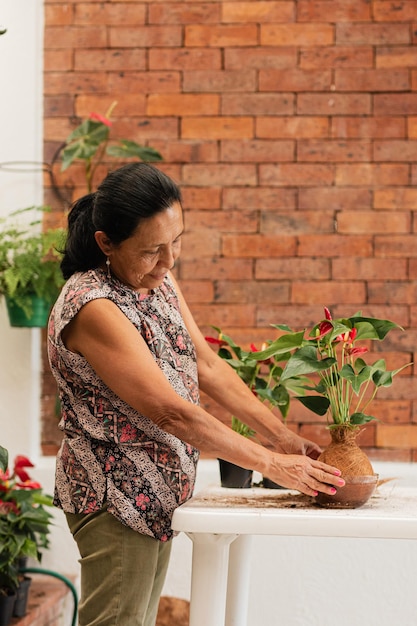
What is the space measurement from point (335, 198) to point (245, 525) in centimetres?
201

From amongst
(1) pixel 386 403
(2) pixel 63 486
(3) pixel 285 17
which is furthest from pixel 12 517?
(3) pixel 285 17

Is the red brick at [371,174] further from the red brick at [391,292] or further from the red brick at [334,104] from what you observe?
the red brick at [391,292]

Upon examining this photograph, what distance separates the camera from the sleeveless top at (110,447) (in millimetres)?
1739

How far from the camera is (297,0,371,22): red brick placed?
3.34 meters

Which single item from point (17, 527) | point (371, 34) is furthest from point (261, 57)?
point (17, 527)

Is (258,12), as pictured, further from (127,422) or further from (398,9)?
(127,422)

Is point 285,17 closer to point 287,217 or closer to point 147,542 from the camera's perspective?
point 287,217

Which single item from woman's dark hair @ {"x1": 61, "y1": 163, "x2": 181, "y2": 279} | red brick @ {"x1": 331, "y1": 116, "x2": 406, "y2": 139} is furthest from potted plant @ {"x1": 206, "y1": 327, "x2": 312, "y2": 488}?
red brick @ {"x1": 331, "y1": 116, "x2": 406, "y2": 139}

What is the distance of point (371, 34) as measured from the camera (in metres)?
3.34

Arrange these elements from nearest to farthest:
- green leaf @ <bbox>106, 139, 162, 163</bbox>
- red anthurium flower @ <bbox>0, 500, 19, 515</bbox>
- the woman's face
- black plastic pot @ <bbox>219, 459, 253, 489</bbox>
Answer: the woman's face, black plastic pot @ <bbox>219, 459, 253, 489</bbox>, red anthurium flower @ <bbox>0, 500, 19, 515</bbox>, green leaf @ <bbox>106, 139, 162, 163</bbox>

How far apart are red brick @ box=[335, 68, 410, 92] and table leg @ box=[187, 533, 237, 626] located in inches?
86.8

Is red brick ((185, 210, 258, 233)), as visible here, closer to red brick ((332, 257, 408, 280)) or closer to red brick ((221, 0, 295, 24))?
red brick ((332, 257, 408, 280))

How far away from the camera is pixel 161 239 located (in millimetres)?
1771

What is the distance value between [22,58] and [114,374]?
6.98ft
